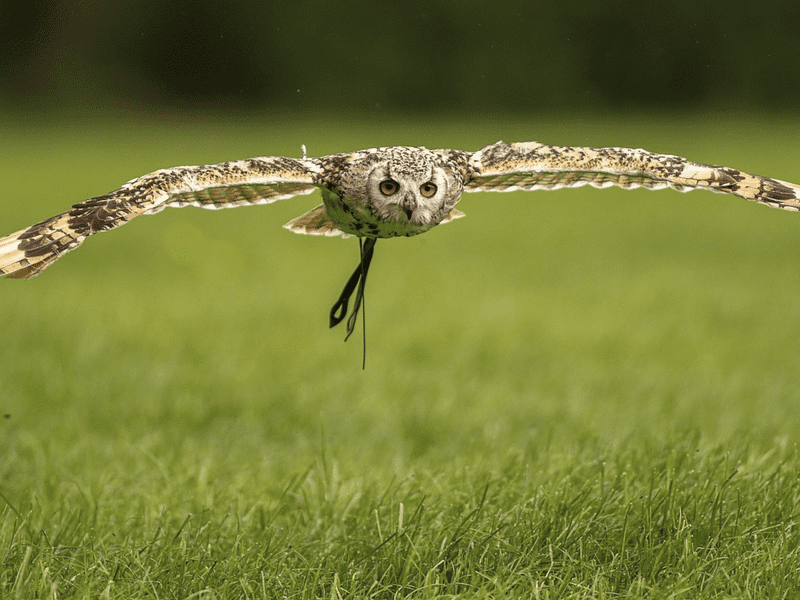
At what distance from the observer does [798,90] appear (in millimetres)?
26891

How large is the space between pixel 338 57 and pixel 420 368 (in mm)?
19660

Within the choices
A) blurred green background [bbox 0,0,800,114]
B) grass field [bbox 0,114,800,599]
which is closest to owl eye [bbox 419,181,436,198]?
grass field [bbox 0,114,800,599]

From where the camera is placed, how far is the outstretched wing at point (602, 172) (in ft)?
8.87

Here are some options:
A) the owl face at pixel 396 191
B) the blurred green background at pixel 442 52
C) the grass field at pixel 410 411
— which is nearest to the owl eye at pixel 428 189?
the owl face at pixel 396 191

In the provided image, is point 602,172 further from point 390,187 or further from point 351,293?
point 351,293

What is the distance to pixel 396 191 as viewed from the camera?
2.54 m

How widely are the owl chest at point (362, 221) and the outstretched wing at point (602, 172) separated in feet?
0.92

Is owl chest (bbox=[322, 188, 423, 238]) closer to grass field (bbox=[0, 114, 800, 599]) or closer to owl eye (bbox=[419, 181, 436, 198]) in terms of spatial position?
owl eye (bbox=[419, 181, 436, 198])

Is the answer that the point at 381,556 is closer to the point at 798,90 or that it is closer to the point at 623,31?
the point at 623,31

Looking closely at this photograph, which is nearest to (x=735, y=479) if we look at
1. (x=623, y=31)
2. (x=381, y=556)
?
(x=381, y=556)

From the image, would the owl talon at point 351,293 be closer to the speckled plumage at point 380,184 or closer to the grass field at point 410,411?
the speckled plumage at point 380,184

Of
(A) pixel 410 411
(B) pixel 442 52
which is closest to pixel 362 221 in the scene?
(A) pixel 410 411

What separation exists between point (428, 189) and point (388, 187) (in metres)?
0.10

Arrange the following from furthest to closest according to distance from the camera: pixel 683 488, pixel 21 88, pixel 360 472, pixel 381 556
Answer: pixel 21 88 → pixel 360 472 → pixel 683 488 → pixel 381 556
